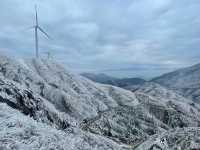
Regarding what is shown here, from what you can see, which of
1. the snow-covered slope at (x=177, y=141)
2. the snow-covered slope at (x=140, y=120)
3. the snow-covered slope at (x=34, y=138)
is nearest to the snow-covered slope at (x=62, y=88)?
the snow-covered slope at (x=140, y=120)

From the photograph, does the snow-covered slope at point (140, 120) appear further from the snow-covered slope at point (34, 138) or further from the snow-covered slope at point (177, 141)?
the snow-covered slope at point (34, 138)

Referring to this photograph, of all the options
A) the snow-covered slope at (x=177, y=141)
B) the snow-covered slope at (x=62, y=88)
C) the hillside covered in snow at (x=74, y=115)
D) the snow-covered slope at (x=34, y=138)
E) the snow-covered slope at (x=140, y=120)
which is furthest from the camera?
the snow-covered slope at (x=62, y=88)

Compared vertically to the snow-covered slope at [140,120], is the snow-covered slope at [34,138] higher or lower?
higher

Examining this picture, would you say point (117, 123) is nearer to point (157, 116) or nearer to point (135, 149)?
point (157, 116)

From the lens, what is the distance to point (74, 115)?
229 ft

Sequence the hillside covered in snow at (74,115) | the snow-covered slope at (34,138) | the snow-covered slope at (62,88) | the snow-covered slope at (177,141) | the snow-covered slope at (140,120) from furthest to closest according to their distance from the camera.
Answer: the snow-covered slope at (62,88) < the snow-covered slope at (140,120) < the snow-covered slope at (177,141) < the hillside covered in snow at (74,115) < the snow-covered slope at (34,138)

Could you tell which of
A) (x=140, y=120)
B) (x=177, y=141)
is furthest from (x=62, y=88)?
(x=177, y=141)

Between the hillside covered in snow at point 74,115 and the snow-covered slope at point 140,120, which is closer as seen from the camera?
the hillside covered in snow at point 74,115

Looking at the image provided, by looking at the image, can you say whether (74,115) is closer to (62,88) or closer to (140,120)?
(62,88)

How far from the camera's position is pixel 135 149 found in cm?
3039

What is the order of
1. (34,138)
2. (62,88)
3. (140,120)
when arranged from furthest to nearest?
(62,88), (140,120), (34,138)

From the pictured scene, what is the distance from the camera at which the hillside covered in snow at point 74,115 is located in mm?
20812

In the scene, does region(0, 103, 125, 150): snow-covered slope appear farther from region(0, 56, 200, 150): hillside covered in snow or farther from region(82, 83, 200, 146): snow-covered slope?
region(82, 83, 200, 146): snow-covered slope

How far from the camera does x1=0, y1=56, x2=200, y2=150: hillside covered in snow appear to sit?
20812mm
